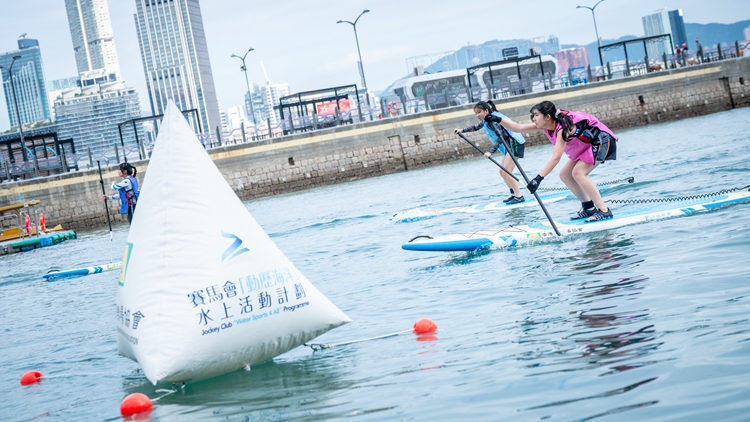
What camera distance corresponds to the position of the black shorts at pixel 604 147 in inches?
395

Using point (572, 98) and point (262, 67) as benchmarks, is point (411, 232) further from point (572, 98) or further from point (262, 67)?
point (262, 67)

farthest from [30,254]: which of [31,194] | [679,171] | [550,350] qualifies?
[550,350]

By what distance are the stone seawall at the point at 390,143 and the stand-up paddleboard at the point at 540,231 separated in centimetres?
3140

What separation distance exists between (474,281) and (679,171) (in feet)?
31.8

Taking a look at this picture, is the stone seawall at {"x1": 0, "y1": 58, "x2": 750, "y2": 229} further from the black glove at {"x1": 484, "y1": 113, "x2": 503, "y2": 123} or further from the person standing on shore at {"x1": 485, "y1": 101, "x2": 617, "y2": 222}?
the person standing on shore at {"x1": 485, "y1": 101, "x2": 617, "y2": 222}

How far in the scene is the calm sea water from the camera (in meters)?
4.39

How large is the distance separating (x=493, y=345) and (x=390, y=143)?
39465mm

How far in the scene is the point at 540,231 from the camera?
33.3ft

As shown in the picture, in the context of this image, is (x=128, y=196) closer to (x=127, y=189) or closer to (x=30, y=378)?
(x=127, y=189)

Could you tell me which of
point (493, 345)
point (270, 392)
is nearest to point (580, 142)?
point (493, 345)

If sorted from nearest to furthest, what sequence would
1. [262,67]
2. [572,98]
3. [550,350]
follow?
[550,350] → [572,98] → [262,67]

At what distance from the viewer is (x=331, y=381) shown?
215 inches

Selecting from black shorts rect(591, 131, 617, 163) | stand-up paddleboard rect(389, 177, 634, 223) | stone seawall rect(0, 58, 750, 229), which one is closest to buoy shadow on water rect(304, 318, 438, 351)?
black shorts rect(591, 131, 617, 163)

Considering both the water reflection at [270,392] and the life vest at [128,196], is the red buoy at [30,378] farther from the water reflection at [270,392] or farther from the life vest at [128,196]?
the life vest at [128,196]
